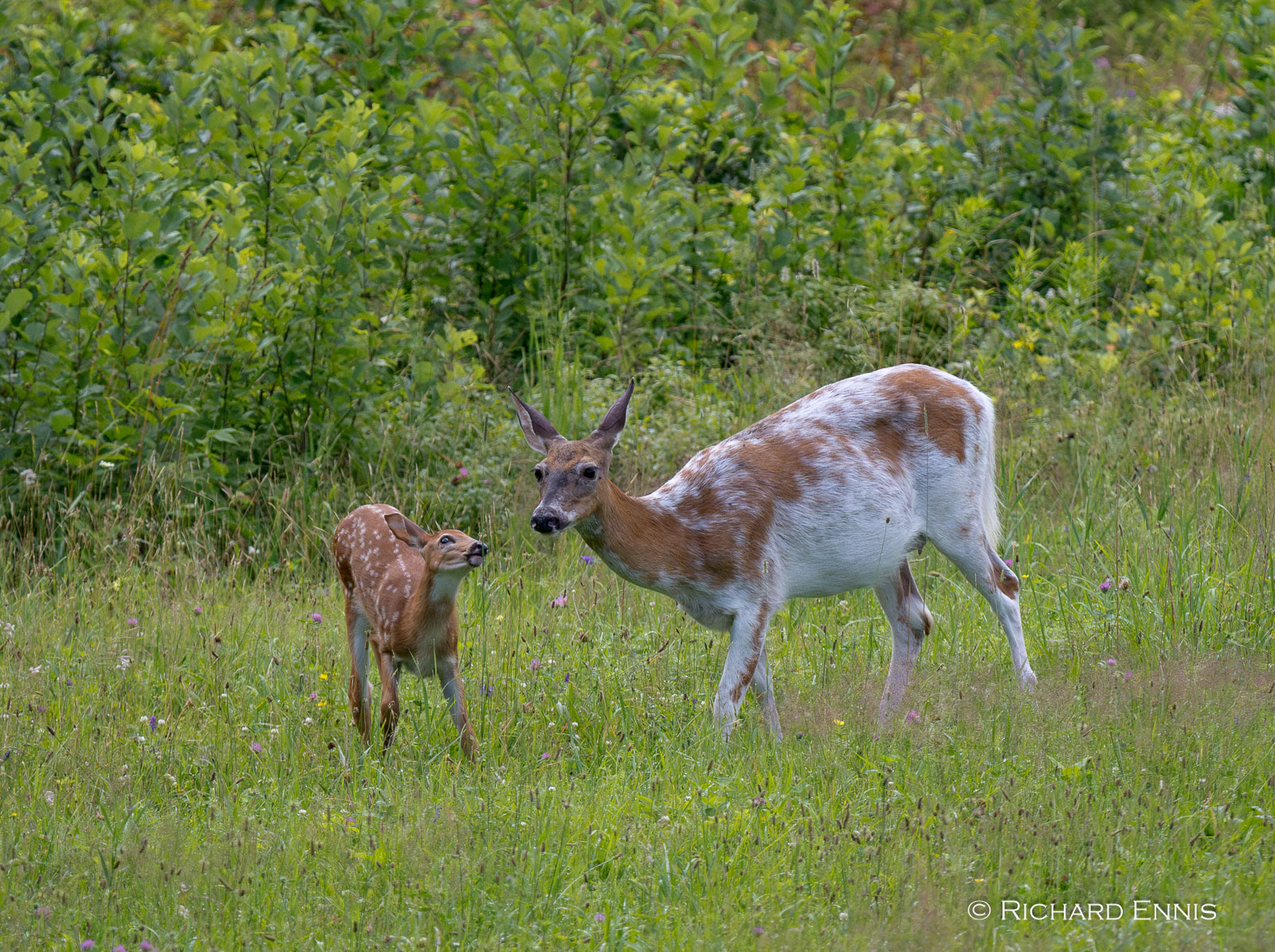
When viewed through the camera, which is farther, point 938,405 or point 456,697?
point 938,405

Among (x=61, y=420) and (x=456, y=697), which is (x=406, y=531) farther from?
(x=61, y=420)

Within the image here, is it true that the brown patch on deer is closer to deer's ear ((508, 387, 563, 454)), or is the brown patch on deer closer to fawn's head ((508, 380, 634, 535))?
fawn's head ((508, 380, 634, 535))

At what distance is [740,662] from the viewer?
6.05 meters

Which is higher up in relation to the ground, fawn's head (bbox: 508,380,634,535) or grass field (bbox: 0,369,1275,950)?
fawn's head (bbox: 508,380,634,535)

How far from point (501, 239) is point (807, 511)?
4262mm

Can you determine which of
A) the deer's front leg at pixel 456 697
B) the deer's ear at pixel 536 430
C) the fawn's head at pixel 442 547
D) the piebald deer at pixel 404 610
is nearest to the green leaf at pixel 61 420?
the piebald deer at pixel 404 610

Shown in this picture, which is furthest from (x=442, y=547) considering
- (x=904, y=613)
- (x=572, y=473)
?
(x=904, y=613)

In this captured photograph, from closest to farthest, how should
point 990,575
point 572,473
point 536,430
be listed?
point 572,473 → point 536,430 → point 990,575

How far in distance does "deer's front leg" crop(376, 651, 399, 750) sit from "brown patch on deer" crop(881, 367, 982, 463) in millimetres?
2639

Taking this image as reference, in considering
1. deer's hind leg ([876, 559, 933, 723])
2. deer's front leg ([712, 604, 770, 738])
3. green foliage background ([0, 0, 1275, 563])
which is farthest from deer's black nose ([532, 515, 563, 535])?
green foliage background ([0, 0, 1275, 563])

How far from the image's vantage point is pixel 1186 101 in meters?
14.6

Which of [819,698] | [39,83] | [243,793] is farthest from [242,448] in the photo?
[819,698]

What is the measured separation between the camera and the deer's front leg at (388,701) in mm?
5801

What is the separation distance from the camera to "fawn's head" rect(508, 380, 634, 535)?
578 centimetres
